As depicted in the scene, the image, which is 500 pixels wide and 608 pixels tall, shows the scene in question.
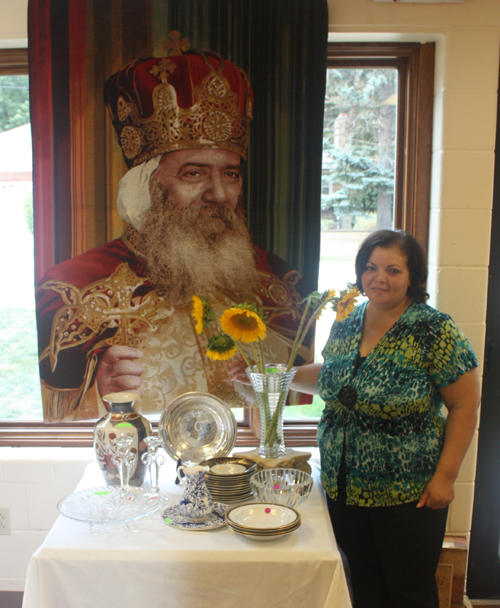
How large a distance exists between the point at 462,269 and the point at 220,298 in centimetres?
87

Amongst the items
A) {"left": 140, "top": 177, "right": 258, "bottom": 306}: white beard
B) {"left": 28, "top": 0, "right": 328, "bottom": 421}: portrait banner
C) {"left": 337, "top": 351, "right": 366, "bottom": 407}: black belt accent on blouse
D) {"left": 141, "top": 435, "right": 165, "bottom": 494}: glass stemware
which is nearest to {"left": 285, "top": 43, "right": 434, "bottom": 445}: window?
{"left": 28, "top": 0, "right": 328, "bottom": 421}: portrait banner

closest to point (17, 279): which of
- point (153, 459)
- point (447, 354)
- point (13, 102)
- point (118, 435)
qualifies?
point (13, 102)

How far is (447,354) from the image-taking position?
1398 millimetres

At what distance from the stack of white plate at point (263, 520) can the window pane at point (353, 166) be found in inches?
29.5

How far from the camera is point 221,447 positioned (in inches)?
63.8

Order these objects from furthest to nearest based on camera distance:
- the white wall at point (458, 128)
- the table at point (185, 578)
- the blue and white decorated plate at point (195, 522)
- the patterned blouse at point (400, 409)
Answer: the white wall at point (458, 128) → the patterned blouse at point (400, 409) → the blue and white decorated plate at point (195, 522) → the table at point (185, 578)

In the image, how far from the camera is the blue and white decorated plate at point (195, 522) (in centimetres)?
130

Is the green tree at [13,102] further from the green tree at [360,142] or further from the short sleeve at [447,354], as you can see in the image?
the short sleeve at [447,354]

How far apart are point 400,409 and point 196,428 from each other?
629 millimetres

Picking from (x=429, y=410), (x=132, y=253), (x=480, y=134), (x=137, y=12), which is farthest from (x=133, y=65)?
(x=429, y=410)

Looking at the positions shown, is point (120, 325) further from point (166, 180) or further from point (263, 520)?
point (263, 520)

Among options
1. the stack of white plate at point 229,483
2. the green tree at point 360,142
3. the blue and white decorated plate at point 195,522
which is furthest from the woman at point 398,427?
the green tree at point 360,142

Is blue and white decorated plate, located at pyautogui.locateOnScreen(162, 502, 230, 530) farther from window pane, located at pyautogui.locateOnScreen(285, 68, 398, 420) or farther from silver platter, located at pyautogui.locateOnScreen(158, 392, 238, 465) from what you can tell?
window pane, located at pyautogui.locateOnScreen(285, 68, 398, 420)

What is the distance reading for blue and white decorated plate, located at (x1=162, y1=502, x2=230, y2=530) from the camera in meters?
1.30
